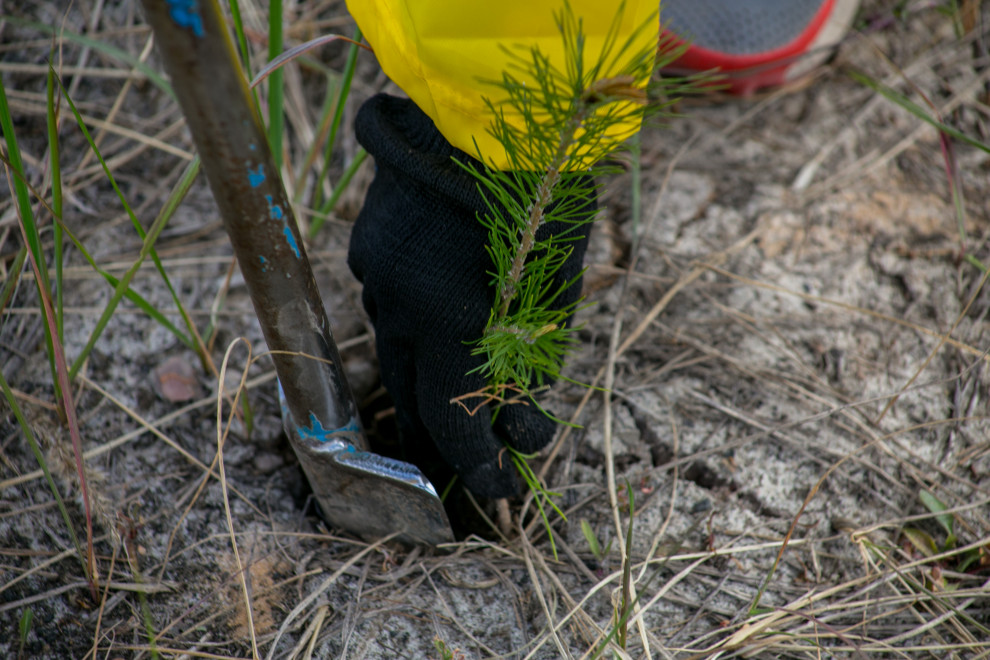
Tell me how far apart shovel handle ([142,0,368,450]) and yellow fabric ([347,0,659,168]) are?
20 centimetres

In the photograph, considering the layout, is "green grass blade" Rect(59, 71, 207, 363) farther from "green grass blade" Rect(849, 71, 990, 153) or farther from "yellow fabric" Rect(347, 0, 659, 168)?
"green grass blade" Rect(849, 71, 990, 153)

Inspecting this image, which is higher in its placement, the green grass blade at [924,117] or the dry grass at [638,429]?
the green grass blade at [924,117]

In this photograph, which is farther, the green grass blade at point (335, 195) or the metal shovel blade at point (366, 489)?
the green grass blade at point (335, 195)

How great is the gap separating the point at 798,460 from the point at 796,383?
15cm

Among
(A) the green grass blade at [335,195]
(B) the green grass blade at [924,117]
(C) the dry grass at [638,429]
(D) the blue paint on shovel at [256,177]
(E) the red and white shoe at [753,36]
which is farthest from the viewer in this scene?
(E) the red and white shoe at [753,36]

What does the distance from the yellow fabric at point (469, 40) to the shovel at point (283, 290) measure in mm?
196

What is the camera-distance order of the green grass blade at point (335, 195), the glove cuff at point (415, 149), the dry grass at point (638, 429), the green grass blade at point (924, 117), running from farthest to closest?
the green grass blade at point (335, 195), the green grass blade at point (924, 117), the dry grass at point (638, 429), the glove cuff at point (415, 149)

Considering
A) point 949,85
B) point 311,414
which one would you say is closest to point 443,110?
point 311,414

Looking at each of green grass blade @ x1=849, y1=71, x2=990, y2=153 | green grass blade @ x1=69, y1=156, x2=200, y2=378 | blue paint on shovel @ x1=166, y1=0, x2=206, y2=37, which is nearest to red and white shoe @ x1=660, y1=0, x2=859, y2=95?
green grass blade @ x1=849, y1=71, x2=990, y2=153

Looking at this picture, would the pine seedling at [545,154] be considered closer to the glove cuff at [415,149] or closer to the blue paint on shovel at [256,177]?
the glove cuff at [415,149]

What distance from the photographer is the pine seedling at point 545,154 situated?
0.56 m

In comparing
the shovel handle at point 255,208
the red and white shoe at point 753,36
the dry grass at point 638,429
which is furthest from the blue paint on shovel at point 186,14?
the red and white shoe at point 753,36

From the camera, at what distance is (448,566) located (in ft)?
3.35

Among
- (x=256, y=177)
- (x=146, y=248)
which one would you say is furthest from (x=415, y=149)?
(x=146, y=248)
